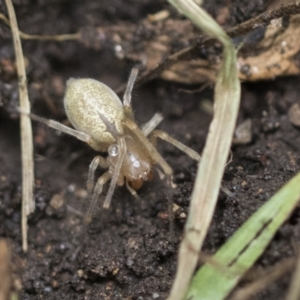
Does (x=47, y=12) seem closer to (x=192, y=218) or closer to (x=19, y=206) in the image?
(x=19, y=206)

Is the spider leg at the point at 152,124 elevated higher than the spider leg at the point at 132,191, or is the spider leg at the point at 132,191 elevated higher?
the spider leg at the point at 152,124

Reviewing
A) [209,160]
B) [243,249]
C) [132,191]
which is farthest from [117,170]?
[243,249]

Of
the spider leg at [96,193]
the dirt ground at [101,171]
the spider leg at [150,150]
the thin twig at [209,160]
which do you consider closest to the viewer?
the thin twig at [209,160]

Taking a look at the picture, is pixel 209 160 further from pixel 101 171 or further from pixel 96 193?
pixel 101 171

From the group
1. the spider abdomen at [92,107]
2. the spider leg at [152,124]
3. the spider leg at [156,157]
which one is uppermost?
the spider abdomen at [92,107]

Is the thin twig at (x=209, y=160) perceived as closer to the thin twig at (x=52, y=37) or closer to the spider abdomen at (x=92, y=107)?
the spider abdomen at (x=92, y=107)

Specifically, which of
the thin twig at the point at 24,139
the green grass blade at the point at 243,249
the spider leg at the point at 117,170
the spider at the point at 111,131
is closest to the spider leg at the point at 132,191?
the spider at the point at 111,131
